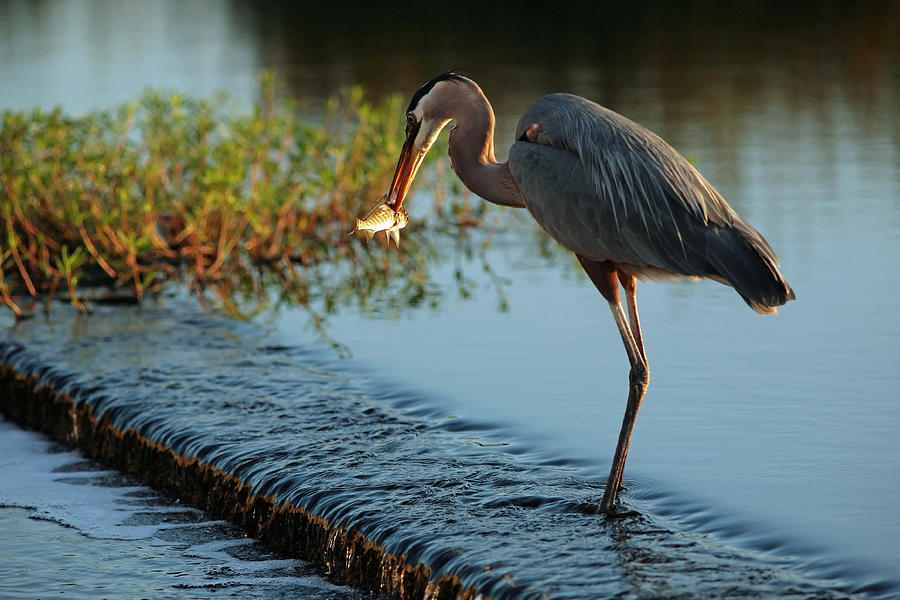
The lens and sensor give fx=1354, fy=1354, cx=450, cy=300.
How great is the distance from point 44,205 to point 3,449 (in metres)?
2.48

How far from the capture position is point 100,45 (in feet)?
85.7

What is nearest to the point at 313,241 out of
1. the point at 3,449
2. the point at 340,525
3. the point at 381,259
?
the point at 381,259

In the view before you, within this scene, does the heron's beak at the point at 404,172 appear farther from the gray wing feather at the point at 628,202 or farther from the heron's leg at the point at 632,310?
the heron's leg at the point at 632,310

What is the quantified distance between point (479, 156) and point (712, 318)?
2.92m

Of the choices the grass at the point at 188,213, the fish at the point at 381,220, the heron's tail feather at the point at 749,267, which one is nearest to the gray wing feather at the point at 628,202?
the heron's tail feather at the point at 749,267

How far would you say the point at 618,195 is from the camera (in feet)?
16.9

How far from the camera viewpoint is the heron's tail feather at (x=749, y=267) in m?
4.82

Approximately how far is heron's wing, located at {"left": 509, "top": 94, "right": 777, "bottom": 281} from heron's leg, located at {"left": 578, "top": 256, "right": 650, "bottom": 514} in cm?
14

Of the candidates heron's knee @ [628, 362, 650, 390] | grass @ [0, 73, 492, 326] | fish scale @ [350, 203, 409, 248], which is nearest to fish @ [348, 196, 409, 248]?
fish scale @ [350, 203, 409, 248]

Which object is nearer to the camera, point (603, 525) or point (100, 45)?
point (603, 525)

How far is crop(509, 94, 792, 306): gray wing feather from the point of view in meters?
4.93

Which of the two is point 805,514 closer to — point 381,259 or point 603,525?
point 603,525

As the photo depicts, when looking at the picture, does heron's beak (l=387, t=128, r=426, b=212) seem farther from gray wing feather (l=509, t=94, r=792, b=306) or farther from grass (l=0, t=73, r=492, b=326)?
grass (l=0, t=73, r=492, b=326)

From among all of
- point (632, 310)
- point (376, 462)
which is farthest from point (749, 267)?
point (376, 462)
